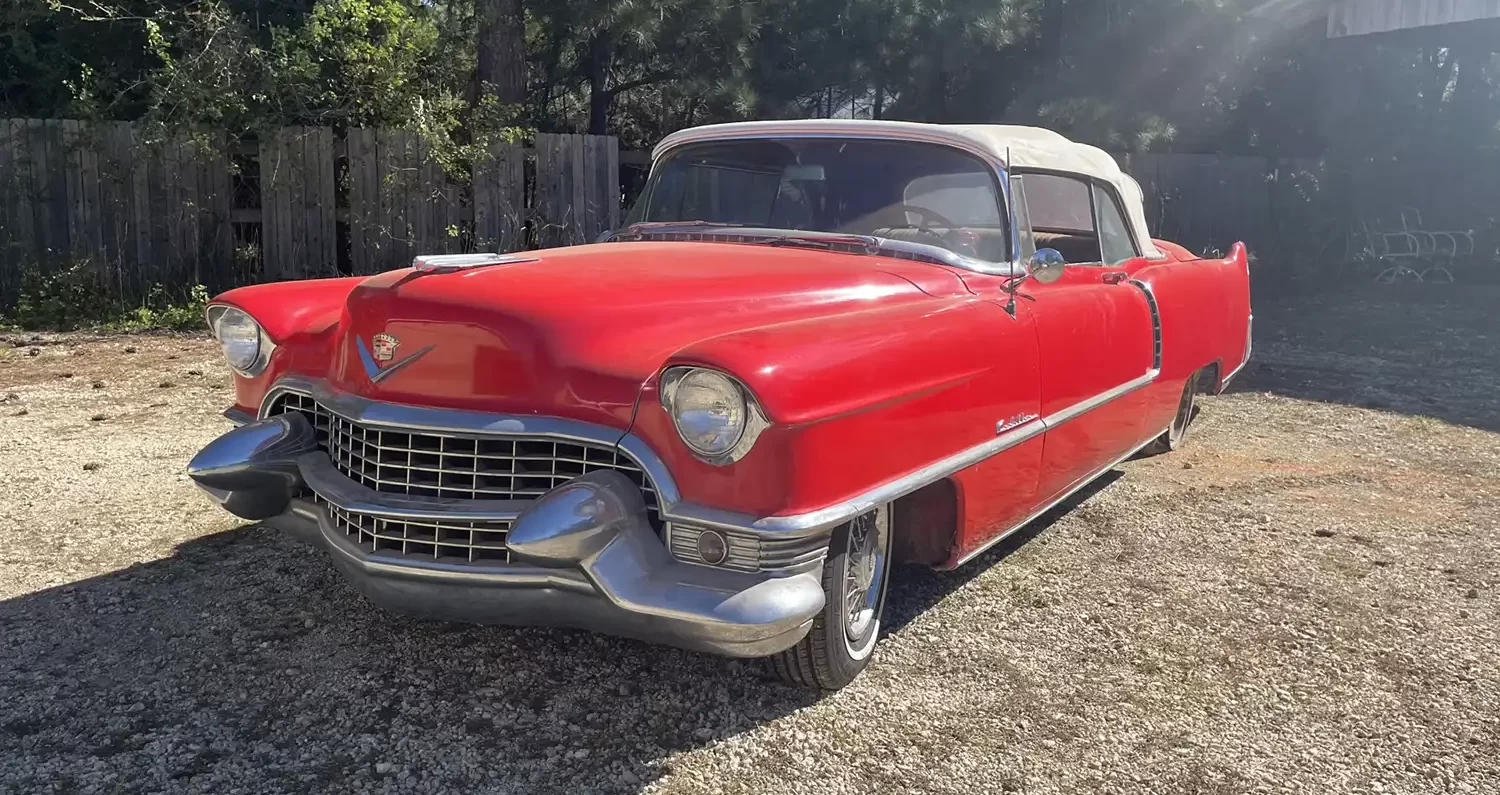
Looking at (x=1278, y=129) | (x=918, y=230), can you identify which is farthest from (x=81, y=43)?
(x=1278, y=129)

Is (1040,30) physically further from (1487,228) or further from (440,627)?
(440,627)

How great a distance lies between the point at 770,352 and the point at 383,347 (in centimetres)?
107

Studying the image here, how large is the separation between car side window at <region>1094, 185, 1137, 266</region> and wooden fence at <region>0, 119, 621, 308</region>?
6711 mm

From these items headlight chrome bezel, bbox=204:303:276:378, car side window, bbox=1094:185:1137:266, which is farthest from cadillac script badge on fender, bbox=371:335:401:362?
car side window, bbox=1094:185:1137:266

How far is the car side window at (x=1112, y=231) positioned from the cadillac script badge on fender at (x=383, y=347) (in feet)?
9.54

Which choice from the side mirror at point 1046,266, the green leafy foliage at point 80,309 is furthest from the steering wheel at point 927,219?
the green leafy foliage at point 80,309

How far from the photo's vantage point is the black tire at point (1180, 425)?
5886mm

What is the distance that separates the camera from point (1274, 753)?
2934 millimetres

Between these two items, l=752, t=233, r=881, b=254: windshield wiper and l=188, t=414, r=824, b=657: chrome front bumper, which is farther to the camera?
l=752, t=233, r=881, b=254: windshield wiper

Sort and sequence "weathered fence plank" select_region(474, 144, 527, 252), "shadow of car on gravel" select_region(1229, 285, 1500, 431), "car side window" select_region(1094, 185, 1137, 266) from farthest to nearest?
"weathered fence plank" select_region(474, 144, 527, 252) < "shadow of car on gravel" select_region(1229, 285, 1500, 431) < "car side window" select_region(1094, 185, 1137, 266)

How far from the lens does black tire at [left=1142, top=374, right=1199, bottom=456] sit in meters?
5.89

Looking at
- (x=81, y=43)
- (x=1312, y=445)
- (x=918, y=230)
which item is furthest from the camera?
(x=81, y=43)

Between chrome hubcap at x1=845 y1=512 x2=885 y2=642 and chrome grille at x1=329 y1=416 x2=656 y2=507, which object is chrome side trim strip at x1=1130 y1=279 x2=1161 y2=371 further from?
chrome grille at x1=329 y1=416 x2=656 y2=507

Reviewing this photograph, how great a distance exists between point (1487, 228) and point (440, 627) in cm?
1584
